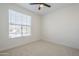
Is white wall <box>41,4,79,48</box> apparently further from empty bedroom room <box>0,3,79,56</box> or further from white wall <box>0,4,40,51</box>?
white wall <box>0,4,40,51</box>

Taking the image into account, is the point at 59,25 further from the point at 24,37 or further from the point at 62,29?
the point at 24,37

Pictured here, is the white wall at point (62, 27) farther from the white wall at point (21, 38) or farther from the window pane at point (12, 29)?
the window pane at point (12, 29)

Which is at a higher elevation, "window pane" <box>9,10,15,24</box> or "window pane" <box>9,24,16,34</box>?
"window pane" <box>9,10,15,24</box>

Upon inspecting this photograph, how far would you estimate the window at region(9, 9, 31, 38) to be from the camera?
1.59 meters

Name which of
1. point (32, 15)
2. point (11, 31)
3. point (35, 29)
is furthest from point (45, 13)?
point (11, 31)

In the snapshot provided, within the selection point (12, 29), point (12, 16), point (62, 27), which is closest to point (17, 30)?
point (12, 29)

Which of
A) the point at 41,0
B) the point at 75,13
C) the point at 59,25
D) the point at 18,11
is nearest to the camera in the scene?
the point at 41,0

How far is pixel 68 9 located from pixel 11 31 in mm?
1185

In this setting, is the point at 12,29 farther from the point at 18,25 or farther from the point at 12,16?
the point at 12,16

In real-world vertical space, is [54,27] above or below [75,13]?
below

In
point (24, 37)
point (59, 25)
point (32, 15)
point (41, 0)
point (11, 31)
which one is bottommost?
point (24, 37)

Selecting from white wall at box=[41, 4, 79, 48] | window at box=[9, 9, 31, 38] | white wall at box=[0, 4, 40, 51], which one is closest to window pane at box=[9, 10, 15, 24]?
window at box=[9, 9, 31, 38]

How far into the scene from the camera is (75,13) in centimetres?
152

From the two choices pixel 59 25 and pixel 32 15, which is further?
pixel 32 15
